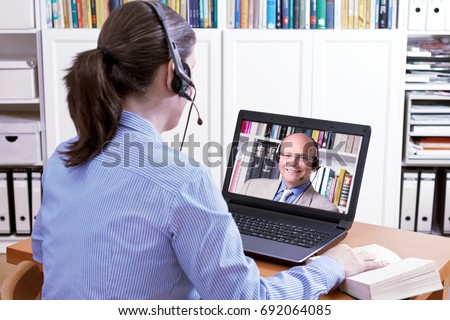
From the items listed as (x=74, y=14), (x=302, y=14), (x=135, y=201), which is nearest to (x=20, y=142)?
(x=74, y=14)

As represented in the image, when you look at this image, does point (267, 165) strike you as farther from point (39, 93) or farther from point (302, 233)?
point (39, 93)

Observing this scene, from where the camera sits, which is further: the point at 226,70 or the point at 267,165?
the point at 226,70

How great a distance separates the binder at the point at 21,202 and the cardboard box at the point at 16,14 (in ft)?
2.30

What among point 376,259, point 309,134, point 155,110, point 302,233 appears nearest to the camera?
point 155,110

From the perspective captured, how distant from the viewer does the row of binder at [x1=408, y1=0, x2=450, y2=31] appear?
299 centimetres

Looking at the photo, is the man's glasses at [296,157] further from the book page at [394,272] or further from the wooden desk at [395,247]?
the book page at [394,272]

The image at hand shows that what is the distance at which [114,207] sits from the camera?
3.37 ft

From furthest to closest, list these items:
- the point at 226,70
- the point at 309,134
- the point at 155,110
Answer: the point at 226,70 → the point at 309,134 → the point at 155,110

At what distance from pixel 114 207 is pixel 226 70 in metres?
2.06

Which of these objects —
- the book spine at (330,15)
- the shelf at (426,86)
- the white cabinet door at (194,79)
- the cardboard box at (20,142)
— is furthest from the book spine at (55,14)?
the shelf at (426,86)

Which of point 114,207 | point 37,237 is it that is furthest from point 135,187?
point 37,237

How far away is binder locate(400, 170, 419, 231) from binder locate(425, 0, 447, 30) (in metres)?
0.69

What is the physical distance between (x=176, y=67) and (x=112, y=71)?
4.3 inches
